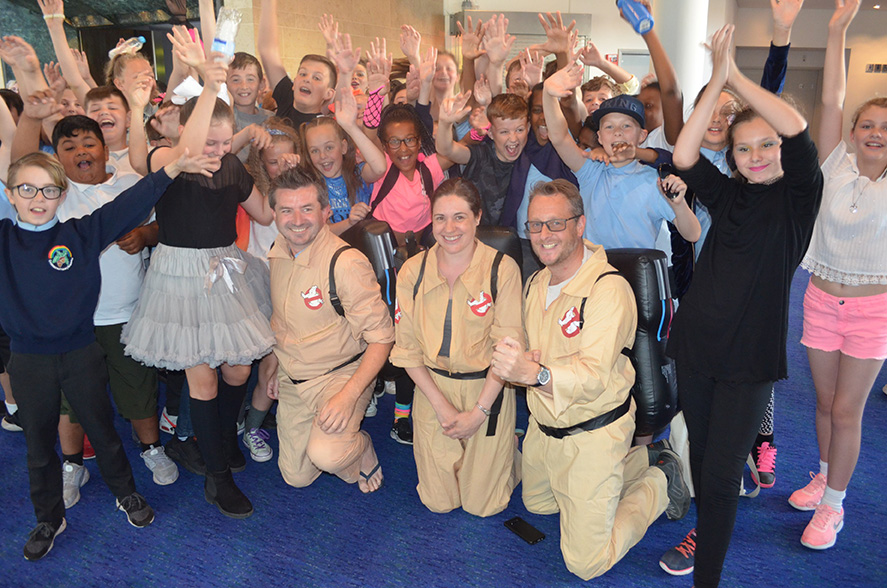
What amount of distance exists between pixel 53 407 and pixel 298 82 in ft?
7.49

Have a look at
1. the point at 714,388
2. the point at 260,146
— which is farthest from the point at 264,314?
the point at 714,388

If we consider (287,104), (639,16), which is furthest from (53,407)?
(639,16)

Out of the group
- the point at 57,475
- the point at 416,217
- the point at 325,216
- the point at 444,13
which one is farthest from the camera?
the point at 444,13

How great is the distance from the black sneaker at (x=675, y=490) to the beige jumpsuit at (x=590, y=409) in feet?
0.47

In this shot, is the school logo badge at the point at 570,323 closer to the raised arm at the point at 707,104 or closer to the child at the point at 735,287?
the child at the point at 735,287

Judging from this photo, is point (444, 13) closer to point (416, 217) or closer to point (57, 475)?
point (416, 217)

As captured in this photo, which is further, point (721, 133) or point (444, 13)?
point (444, 13)

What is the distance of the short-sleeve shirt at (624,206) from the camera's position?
2.70 m

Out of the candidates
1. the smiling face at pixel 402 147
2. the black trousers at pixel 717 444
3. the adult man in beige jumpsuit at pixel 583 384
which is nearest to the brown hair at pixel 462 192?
the adult man in beige jumpsuit at pixel 583 384

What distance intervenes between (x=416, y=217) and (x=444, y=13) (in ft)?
27.8

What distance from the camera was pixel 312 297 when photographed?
272cm

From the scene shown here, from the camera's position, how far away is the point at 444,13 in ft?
34.7

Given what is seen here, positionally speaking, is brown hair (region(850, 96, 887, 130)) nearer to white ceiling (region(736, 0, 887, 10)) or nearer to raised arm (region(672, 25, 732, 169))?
raised arm (region(672, 25, 732, 169))

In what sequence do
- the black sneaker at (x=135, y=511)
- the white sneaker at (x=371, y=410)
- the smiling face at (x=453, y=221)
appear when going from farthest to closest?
the white sneaker at (x=371, y=410), the black sneaker at (x=135, y=511), the smiling face at (x=453, y=221)
